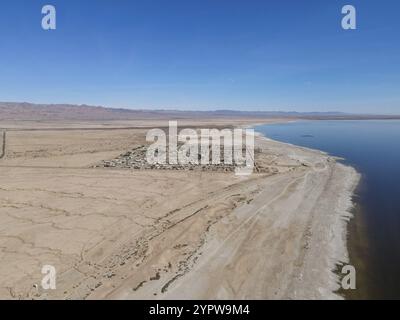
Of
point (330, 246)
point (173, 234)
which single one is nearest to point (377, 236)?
point (330, 246)

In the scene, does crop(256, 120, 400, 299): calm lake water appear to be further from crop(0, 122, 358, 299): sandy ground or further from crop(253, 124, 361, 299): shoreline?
crop(0, 122, 358, 299): sandy ground

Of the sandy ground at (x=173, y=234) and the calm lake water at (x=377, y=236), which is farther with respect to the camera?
the calm lake water at (x=377, y=236)

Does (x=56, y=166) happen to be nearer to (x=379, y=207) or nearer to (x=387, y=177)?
(x=379, y=207)

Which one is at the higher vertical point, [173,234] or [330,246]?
[173,234]

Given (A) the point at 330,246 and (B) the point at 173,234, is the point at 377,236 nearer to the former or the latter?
(A) the point at 330,246

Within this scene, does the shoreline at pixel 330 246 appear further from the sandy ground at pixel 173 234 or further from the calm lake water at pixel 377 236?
the calm lake water at pixel 377 236

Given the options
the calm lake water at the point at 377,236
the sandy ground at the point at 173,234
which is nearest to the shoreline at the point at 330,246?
the sandy ground at the point at 173,234

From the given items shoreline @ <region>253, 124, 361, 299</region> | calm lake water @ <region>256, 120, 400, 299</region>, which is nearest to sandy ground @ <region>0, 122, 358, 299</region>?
shoreline @ <region>253, 124, 361, 299</region>

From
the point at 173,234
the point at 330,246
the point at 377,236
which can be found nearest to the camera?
the point at 330,246
